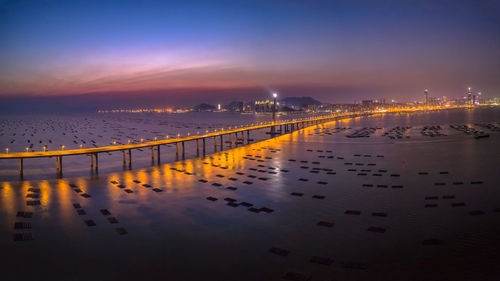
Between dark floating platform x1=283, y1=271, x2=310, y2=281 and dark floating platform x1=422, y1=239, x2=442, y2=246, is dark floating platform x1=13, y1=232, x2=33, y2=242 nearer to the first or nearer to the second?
dark floating platform x1=283, y1=271, x2=310, y2=281

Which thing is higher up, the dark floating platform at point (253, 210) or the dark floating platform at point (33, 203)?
the dark floating platform at point (33, 203)

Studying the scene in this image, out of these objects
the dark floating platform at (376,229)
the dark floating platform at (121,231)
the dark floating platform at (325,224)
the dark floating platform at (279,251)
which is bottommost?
the dark floating platform at (279,251)

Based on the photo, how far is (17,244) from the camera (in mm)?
7633

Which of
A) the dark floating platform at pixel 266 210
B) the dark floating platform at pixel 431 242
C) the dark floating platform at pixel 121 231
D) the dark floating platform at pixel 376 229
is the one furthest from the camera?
the dark floating platform at pixel 266 210

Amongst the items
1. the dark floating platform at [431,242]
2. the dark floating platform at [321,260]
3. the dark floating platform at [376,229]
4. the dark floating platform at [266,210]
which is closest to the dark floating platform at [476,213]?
the dark floating platform at [431,242]

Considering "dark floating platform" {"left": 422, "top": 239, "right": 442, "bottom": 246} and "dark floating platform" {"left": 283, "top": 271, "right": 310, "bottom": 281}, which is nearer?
"dark floating platform" {"left": 283, "top": 271, "right": 310, "bottom": 281}

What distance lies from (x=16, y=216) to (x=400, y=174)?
15.5 m

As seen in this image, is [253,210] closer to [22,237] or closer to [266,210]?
[266,210]

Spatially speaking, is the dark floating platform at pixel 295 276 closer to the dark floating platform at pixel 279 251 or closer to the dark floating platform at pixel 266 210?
the dark floating platform at pixel 279 251

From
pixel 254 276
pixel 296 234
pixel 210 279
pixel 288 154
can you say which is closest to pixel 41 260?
pixel 210 279

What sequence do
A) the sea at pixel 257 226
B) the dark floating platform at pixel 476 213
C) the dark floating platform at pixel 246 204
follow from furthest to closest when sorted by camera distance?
the dark floating platform at pixel 246 204, the dark floating platform at pixel 476 213, the sea at pixel 257 226

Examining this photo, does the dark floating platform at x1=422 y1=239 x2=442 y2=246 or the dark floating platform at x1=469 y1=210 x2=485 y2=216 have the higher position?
the dark floating platform at x1=469 y1=210 x2=485 y2=216

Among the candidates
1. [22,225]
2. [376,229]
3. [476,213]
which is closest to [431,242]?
[376,229]

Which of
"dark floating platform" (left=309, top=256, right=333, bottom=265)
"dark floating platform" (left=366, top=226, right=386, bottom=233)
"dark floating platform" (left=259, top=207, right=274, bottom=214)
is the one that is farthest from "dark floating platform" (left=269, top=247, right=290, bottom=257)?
"dark floating platform" (left=259, top=207, right=274, bottom=214)
